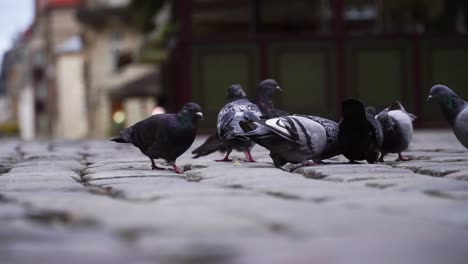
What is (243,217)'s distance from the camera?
3.51m

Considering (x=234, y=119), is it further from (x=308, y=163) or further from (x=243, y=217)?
(x=243, y=217)

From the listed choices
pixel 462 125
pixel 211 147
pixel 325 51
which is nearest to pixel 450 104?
pixel 462 125

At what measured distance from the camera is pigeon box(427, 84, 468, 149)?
6.29 meters

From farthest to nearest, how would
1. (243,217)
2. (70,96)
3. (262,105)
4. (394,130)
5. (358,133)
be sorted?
(70,96)
(262,105)
(394,130)
(358,133)
(243,217)

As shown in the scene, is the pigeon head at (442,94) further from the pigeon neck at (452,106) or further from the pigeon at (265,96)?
the pigeon at (265,96)

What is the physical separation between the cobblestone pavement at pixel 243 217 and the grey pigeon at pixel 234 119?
0.58 metres

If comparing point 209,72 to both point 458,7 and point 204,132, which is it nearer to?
point 204,132

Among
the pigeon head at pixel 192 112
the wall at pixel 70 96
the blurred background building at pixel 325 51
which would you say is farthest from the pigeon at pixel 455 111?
the wall at pixel 70 96

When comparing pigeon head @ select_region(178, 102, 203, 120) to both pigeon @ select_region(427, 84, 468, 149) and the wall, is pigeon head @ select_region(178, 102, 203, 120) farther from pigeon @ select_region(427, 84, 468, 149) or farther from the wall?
the wall

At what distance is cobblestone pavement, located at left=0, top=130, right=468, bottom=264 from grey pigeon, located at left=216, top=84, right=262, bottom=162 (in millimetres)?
576

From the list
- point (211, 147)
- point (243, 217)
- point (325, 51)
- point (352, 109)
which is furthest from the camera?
point (325, 51)

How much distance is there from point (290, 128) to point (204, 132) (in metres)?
8.94

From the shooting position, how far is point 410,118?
7078 millimetres

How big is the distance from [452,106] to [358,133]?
61cm
